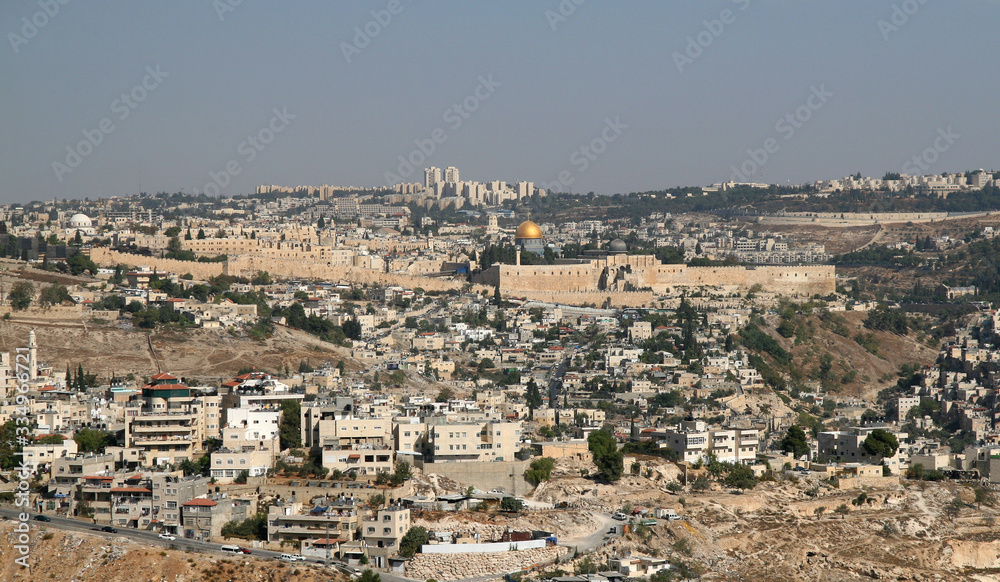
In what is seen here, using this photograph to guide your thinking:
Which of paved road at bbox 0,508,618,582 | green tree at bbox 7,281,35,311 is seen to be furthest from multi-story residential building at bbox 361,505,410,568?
green tree at bbox 7,281,35,311

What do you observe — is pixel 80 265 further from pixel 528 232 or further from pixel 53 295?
pixel 528 232

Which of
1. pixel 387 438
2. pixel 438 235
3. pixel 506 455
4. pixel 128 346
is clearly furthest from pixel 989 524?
pixel 438 235

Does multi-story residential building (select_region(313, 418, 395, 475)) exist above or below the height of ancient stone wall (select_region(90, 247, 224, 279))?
below

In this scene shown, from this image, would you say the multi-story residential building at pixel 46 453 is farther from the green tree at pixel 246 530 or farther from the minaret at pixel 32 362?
the minaret at pixel 32 362

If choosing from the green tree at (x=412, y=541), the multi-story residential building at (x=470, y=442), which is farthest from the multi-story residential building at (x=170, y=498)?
the multi-story residential building at (x=470, y=442)

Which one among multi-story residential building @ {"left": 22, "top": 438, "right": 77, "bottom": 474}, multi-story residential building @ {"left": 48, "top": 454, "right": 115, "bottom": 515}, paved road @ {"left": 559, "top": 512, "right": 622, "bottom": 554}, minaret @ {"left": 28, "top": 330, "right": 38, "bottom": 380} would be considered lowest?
paved road @ {"left": 559, "top": 512, "right": 622, "bottom": 554}

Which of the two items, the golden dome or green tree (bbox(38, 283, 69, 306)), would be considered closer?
green tree (bbox(38, 283, 69, 306))

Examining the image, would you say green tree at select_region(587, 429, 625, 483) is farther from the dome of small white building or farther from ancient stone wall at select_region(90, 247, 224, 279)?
Answer: the dome of small white building
